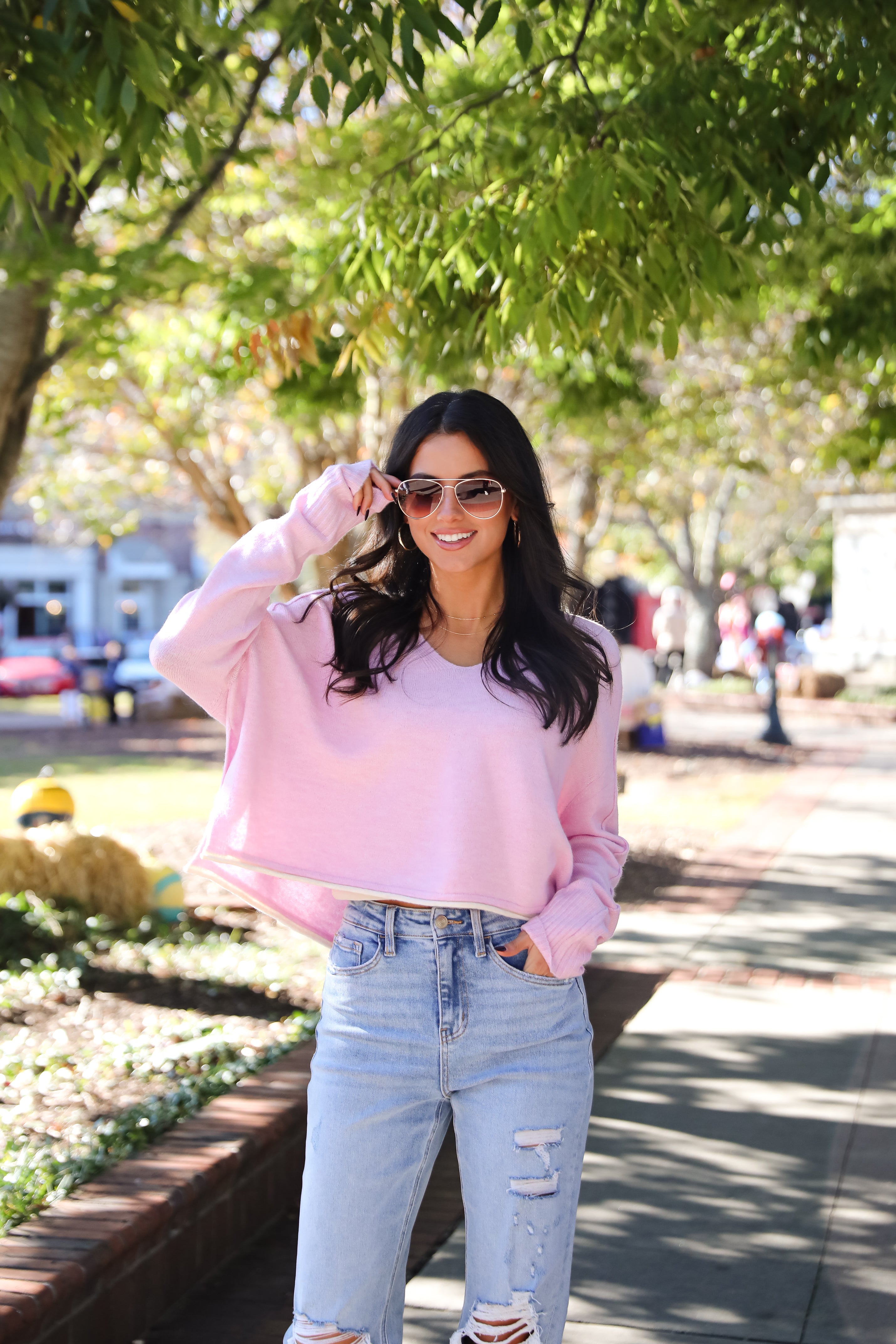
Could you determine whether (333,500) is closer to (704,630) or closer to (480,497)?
(480,497)

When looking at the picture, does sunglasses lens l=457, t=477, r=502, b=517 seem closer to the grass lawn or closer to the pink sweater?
the pink sweater

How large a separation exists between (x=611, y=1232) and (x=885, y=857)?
21.0 ft

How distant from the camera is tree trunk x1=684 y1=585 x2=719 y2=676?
2903 cm

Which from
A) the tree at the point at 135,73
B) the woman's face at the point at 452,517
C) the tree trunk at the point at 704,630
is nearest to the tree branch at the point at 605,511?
the tree trunk at the point at 704,630

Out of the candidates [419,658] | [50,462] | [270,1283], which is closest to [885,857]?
[270,1283]

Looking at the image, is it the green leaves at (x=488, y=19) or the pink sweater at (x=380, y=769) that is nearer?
the pink sweater at (x=380, y=769)

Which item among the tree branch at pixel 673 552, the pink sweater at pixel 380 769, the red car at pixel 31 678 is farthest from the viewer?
the red car at pixel 31 678

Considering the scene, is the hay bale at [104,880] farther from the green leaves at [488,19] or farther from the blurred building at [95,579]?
the blurred building at [95,579]

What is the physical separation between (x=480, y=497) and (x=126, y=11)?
175 centimetres

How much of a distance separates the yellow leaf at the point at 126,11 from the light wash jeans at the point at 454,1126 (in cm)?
236

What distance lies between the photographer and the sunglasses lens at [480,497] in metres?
2.52

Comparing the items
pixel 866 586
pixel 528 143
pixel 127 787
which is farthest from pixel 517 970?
pixel 866 586

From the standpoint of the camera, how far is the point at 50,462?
22.3m

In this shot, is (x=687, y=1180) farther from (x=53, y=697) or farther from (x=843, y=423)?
(x=53, y=697)
